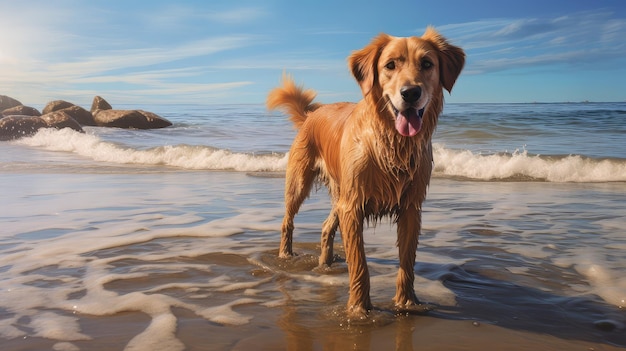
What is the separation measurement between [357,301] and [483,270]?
158cm

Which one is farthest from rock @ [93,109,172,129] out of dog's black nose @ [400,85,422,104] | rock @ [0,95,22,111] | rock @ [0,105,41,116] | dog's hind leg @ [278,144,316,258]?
dog's black nose @ [400,85,422,104]

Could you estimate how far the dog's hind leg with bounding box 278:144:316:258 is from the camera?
16.9 ft

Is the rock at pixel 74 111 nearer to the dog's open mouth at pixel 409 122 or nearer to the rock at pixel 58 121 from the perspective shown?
the rock at pixel 58 121

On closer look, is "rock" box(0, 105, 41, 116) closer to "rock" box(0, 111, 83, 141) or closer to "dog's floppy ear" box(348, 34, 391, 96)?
"rock" box(0, 111, 83, 141)

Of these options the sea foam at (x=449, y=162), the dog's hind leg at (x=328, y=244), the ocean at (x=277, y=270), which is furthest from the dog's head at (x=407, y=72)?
the sea foam at (x=449, y=162)

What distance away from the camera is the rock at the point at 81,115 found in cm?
3030

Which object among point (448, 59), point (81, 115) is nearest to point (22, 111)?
point (81, 115)

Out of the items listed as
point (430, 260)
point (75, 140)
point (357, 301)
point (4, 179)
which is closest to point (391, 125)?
point (357, 301)

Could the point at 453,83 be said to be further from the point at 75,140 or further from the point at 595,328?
the point at 75,140

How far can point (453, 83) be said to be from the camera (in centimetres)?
376

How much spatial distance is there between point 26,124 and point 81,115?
8222 millimetres

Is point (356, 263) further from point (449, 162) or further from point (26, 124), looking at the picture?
point (26, 124)

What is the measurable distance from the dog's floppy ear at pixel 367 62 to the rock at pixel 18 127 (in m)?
21.5

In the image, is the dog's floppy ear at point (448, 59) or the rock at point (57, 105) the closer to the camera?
the dog's floppy ear at point (448, 59)
